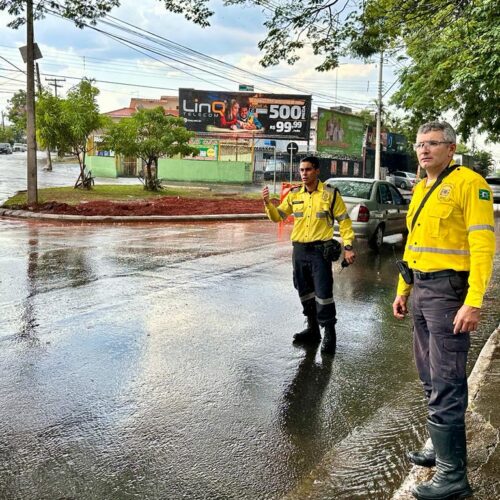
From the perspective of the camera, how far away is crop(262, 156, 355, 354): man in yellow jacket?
5465 millimetres

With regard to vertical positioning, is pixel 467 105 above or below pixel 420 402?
above

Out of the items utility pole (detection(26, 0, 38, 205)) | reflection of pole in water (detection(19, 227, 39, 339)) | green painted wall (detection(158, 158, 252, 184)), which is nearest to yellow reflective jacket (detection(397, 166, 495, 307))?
reflection of pole in water (detection(19, 227, 39, 339))

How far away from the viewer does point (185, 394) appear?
4.39m

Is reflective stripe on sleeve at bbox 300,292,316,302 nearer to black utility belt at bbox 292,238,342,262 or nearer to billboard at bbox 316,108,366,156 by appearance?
black utility belt at bbox 292,238,342,262

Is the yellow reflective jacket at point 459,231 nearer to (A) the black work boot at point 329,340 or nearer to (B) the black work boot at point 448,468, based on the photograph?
(B) the black work boot at point 448,468

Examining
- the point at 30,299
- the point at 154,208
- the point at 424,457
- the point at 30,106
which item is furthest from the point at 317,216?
the point at 30,106

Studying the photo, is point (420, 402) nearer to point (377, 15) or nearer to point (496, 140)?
point (377, 15)

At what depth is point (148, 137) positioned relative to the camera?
24.8 m

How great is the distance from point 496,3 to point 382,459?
5536 millimetres

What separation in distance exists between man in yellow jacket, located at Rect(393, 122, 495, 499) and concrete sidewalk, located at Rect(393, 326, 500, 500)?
129 mm

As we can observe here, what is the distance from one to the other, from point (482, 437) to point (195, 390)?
2.09 meters

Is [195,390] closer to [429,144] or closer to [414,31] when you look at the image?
[429,144]

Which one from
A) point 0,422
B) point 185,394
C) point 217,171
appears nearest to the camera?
point 0,422

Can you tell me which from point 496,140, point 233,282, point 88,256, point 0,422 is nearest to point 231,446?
point 0,422
